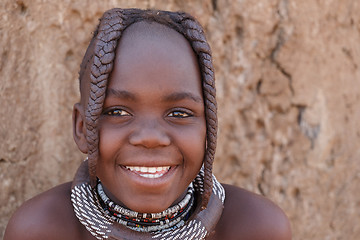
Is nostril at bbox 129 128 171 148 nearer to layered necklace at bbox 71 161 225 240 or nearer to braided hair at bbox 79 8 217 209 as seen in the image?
braided hair at bbox 79 8 217 209

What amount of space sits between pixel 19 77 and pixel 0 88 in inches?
3.7

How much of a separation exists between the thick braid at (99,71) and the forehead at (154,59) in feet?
0.09

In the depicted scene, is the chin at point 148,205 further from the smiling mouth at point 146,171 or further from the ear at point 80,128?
the ear at point 80,128

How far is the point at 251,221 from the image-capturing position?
1.93m

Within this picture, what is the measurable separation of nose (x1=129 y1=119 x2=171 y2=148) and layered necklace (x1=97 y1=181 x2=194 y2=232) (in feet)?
0.97

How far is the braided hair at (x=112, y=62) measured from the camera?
160cm

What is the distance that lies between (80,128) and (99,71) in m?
0.27

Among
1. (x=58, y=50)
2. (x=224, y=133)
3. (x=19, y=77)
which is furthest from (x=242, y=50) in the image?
(x=19, y=77)

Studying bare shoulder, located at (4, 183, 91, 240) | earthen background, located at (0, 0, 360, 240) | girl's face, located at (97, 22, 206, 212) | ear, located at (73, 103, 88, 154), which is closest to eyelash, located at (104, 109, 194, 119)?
girl's face, located at (97, 22, 206, 212)

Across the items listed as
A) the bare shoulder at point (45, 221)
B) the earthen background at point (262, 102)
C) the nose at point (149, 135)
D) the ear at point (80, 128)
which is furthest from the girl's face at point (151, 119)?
the earthen background at point (262, 102)

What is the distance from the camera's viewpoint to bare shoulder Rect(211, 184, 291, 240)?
1919 millimetres

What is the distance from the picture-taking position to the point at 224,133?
102 inches

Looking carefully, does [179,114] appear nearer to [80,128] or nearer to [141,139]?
[141,139]

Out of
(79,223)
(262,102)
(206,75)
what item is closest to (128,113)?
(206,75)
